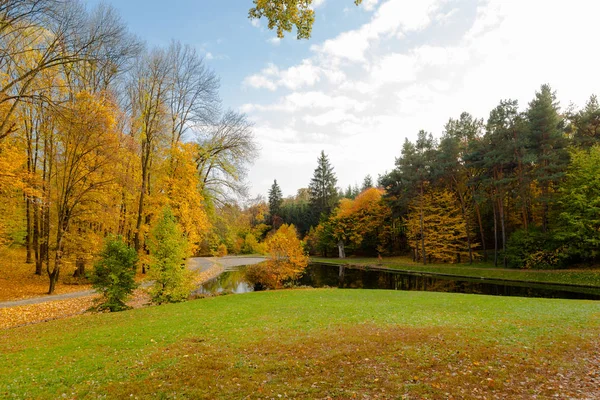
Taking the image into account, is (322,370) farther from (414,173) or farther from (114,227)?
(414,173)

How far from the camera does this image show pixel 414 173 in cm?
3894

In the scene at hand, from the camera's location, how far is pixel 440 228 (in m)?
38.5

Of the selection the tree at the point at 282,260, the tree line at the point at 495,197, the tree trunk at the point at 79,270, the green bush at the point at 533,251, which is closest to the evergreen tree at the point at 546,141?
the tree line at the point at 495,197

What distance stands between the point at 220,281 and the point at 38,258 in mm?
14266

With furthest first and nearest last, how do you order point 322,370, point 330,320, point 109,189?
point 109,189 → point 330,320 → point 322,370

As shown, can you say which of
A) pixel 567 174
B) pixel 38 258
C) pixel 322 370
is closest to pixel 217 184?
pixel 38 258

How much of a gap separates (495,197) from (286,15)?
106 feet

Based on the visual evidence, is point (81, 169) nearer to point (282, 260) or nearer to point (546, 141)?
point (282, 260)

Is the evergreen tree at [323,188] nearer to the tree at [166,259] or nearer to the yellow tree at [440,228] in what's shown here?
the yellow tree at [440,228]

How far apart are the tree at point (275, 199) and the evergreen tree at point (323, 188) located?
47.1ft

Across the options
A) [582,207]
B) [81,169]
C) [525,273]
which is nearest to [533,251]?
[525,273]

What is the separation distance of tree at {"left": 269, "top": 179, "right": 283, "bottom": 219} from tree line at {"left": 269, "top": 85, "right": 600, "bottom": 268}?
19.4 m

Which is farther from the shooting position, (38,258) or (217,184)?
(217,184)

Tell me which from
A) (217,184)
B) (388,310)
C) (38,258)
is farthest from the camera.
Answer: (217,184)
